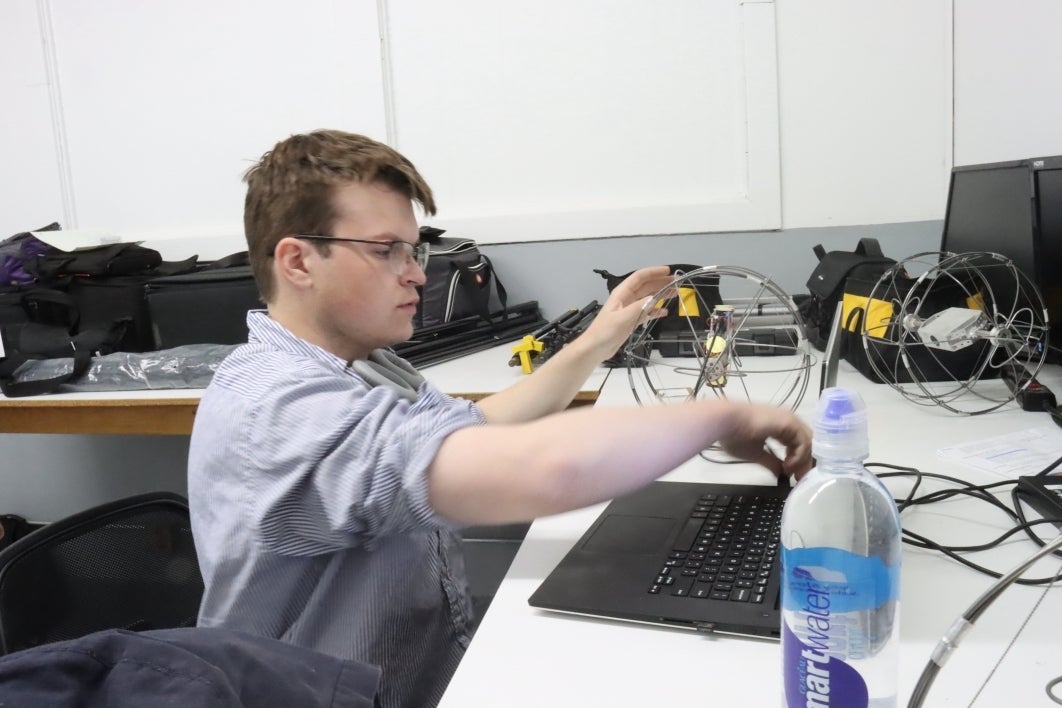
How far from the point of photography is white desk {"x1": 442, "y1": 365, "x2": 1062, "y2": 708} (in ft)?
1.99

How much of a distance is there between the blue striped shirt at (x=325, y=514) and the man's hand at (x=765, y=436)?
10.4 inches

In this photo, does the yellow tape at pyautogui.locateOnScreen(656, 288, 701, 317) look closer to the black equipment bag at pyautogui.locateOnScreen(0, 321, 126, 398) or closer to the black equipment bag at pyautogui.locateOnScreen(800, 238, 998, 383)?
the black equipment bag at pyautogui.locateOnScreen(800, 238, 998, 383)

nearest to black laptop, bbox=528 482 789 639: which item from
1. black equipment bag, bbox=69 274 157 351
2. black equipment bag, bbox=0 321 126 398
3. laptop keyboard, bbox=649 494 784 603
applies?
laptop keyboard, bbox=649 494 784 603

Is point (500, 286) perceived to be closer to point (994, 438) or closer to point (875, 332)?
point (875, 332)

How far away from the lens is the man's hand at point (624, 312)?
135 centimetres

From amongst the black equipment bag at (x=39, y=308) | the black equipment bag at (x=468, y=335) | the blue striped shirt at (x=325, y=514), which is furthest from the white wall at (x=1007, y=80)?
the black equipment bag at (x=39, y=308)

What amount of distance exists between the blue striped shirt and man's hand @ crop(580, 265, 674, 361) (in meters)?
0.47

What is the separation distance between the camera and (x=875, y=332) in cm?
156

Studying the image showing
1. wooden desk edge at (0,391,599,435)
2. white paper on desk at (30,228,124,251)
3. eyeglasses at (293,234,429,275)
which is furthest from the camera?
white paper on desk at (30,228,124,251)

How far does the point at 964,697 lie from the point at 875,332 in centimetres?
109

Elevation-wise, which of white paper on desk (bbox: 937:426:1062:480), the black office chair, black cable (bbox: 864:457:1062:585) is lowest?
the black office chair

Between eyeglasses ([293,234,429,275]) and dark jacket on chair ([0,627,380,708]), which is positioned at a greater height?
eyeglasses ([293,234,429,275])

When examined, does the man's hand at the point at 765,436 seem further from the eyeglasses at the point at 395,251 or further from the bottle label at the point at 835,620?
the eyeglasses at the point at 395,251

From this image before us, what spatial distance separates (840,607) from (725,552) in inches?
12.7
